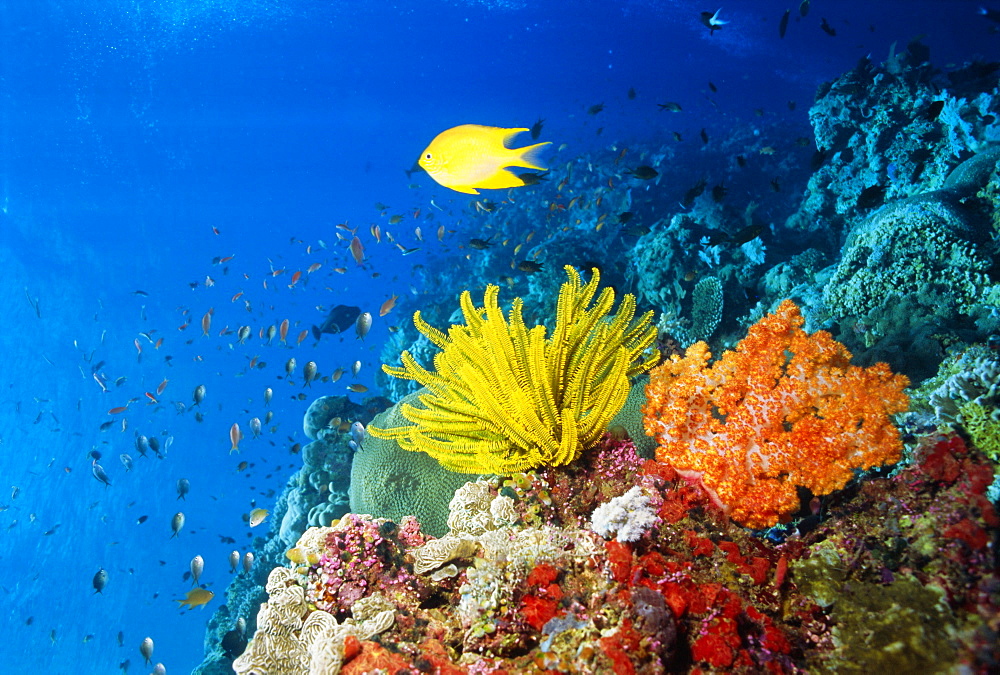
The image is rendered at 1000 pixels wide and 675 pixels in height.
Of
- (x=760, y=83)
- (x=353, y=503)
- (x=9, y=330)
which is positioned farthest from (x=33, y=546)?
(x=760, y=83)

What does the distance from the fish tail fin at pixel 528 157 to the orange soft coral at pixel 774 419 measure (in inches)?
73.7

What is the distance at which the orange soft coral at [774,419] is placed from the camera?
2.85m

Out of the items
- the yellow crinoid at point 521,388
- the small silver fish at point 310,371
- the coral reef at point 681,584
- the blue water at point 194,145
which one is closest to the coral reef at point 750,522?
the coral reef at point 681,584

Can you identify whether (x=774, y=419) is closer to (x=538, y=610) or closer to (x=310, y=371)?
(x=538, y=610)

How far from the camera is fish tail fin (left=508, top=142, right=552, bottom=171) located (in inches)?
118

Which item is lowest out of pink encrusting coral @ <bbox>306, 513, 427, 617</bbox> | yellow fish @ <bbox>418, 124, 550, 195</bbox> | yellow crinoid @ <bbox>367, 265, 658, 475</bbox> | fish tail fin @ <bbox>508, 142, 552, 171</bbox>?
pink encrusting coral @ <bbox>306, 513, 427, 617</bbox>

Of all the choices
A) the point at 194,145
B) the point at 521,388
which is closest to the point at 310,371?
the point at 521,388

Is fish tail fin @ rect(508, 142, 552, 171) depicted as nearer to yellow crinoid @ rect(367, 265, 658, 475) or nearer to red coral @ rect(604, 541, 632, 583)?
yellow crinoid @ rect(367, 265, 658, 475)

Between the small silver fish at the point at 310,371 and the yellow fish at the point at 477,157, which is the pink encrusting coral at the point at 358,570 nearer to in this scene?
the yellow fish at the point at 477,157

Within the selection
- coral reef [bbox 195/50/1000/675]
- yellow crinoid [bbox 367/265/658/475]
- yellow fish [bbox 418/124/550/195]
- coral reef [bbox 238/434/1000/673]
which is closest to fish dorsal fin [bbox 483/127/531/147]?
yellow fish [bbox 418/124/550/195]

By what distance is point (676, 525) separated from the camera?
2.93 m

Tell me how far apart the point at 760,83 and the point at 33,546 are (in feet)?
282

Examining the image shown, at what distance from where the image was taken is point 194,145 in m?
62.2

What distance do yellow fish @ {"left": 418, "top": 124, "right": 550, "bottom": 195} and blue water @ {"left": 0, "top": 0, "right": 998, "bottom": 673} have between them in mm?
19168
